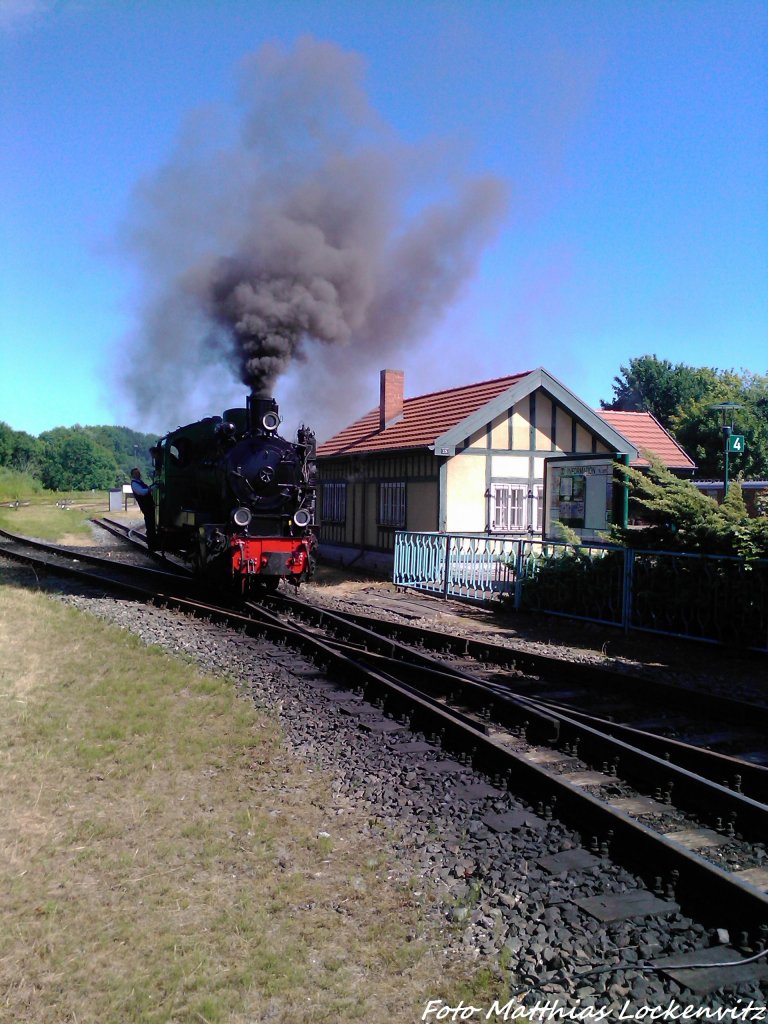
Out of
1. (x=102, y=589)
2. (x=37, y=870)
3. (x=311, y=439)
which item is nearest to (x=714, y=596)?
(x=311, y=439)

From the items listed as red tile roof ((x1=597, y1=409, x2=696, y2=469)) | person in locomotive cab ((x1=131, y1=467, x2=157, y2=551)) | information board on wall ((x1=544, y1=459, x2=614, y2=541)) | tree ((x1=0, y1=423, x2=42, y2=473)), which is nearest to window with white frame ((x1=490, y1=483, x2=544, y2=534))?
information board on wall ((x1=544, y1=459, x2=614, y2=541))

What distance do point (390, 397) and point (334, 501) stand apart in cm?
332

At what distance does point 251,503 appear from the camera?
12.0 metres

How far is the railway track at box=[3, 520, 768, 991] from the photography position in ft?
12.4

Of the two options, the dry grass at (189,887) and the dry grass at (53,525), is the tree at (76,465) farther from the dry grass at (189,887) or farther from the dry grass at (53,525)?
the dry grass at (189,887)

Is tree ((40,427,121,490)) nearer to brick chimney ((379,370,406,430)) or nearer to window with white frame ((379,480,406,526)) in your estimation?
brick chimney ((379,370,406,430))

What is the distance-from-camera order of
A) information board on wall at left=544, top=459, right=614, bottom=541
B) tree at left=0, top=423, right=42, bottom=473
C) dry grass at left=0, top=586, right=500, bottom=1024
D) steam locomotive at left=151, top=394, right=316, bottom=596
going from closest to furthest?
dry grass at left=0, top=586, right=500, bottom=1024, steam locomotive at left=151, top=394, right=316, bottom=596, information board on wall at left=544, top=459, right=614, bottom=541, tree at left=0, top=423, right=42, bottom=473

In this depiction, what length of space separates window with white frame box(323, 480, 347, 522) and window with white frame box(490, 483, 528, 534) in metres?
4.99

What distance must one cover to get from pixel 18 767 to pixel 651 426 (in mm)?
21954

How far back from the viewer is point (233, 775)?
212 inches

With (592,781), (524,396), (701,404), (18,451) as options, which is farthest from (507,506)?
(18,451)

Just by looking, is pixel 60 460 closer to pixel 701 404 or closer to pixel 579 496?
pixel 701 404

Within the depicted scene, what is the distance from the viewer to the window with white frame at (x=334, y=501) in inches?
847

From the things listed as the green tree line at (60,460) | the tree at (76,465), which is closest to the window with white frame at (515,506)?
the green tree line at (60,460)
